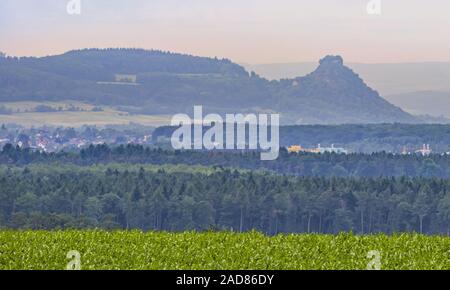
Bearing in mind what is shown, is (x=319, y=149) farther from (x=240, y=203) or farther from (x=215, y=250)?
(x=215, y=250)

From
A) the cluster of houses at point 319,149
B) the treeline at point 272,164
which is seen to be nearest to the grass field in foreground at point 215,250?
the treeline at point 272,164

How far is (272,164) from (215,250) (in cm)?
16801

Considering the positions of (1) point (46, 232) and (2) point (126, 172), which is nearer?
(1) point (46, 232)

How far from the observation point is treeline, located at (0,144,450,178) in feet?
561

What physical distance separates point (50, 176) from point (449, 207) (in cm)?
6140

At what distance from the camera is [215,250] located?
546 inches

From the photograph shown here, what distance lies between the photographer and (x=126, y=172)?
511ft

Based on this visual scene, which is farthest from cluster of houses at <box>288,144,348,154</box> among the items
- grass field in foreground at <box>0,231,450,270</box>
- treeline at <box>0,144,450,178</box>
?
grass field in foreground at <box>0,231,450,270</box>

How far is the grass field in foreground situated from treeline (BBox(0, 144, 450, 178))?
15400 centimetres

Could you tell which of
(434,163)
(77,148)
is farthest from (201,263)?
(77,148)

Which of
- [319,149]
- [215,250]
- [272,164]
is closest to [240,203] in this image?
[272,164]

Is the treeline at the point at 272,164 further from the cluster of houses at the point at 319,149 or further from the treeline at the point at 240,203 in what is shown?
the treeline at the point at 240,203

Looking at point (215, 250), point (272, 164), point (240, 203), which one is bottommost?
point (240, 203)
